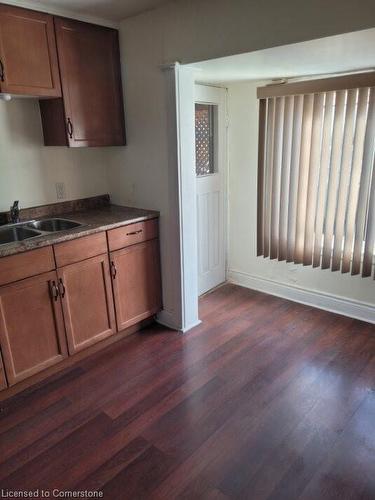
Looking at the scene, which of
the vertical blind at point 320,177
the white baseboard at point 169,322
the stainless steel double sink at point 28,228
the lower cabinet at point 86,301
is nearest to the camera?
the lower cabinet at point 86,301

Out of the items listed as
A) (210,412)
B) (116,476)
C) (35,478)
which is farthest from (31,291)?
(210,412)

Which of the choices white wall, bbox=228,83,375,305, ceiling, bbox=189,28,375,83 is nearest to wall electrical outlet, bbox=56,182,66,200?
ceiling, bbox=189,28,375,83

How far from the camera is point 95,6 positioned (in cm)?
232

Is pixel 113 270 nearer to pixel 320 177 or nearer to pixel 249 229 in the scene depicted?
pixel 249 229

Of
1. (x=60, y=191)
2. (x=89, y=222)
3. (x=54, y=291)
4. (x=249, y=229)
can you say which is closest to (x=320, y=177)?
(x=249, y=229)

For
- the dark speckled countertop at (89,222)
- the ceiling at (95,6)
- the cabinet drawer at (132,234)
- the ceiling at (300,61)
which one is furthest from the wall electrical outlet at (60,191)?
the ceiling at (300,61)

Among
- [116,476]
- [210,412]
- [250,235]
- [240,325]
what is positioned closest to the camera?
[116,476]

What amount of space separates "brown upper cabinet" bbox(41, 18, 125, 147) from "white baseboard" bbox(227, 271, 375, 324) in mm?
1850

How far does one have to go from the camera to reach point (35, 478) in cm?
170

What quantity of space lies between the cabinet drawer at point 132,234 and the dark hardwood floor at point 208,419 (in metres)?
0.76

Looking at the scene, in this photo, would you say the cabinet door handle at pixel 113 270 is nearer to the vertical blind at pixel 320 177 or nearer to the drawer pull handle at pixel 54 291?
the drawer pull handle at pixel 54 291

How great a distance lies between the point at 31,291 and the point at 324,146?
2305mm

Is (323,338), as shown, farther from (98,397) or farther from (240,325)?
(98,397)

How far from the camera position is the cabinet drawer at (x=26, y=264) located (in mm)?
1992
